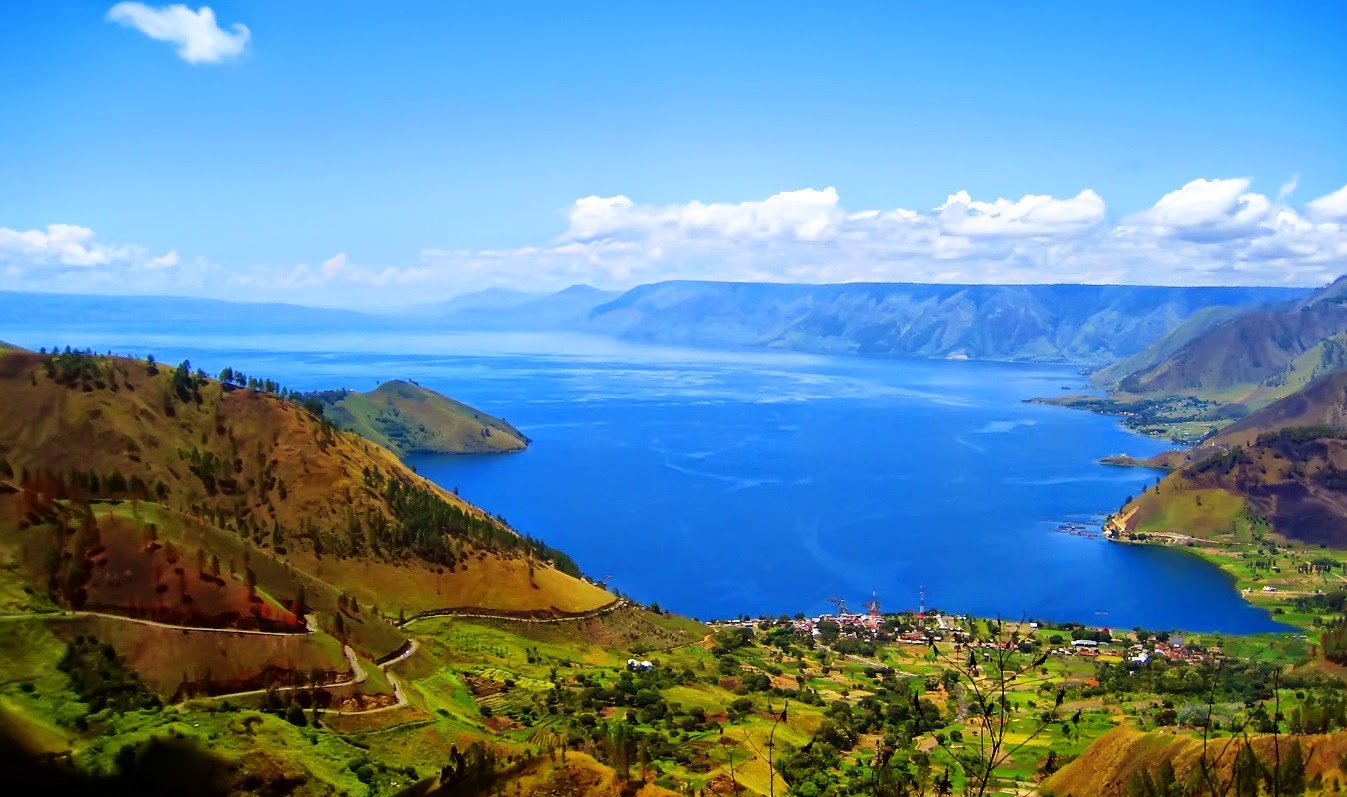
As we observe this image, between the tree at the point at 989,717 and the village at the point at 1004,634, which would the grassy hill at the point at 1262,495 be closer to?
the village at the point at 1004,634

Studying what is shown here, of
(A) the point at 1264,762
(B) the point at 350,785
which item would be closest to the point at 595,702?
(B) the point at 350,785

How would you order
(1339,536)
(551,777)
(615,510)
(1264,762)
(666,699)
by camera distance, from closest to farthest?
(551,777) → (1264,762) → (666,699) → (1339,536) → (615,510)

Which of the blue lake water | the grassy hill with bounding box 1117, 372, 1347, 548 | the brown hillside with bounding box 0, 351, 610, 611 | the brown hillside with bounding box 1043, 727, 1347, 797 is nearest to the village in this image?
the blue lake water

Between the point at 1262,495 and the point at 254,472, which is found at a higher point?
the point at 254,472

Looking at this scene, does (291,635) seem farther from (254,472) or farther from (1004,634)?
(1004,634)

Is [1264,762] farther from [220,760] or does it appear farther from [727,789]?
[220,760]

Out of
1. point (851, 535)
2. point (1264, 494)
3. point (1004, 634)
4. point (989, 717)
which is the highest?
point (989, 717)

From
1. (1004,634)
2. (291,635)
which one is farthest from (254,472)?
(1004,634)

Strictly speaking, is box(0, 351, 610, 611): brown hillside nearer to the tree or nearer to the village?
the village

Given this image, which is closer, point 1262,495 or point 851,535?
point 851,535
